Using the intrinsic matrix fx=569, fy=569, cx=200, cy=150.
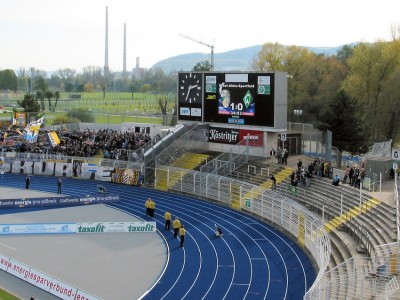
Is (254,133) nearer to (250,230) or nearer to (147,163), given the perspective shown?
(147,163)

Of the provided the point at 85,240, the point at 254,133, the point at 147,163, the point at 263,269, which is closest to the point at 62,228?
the point at 85,240

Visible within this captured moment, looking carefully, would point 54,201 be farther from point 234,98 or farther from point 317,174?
point 317,174

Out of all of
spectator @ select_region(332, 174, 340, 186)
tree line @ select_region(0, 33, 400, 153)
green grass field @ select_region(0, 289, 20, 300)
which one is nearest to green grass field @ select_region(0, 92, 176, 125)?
tree line @ select_region(0, 33, 400, 153)

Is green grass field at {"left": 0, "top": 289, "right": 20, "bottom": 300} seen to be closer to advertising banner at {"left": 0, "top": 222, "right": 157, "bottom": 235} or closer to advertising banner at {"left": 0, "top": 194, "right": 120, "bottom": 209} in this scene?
advertising banner at {"left": 0, "top": 222, "right": 157, "bottom": 235}

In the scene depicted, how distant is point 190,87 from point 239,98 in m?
4.77

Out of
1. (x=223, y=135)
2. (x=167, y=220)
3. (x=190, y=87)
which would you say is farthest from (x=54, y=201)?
(x=190, y=87)

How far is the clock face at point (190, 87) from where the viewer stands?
136 ft

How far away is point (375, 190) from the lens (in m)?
28.7

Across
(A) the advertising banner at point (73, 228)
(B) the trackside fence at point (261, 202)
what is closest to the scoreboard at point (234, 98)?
(B) the trackside fence at point (261, 202)

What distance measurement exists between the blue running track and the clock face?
30.6 ft

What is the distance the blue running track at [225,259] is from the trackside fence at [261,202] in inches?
21.5

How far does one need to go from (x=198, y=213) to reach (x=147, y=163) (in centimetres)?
980

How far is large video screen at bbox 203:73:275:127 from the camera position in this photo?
37.6m

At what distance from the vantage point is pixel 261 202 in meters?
31.0
